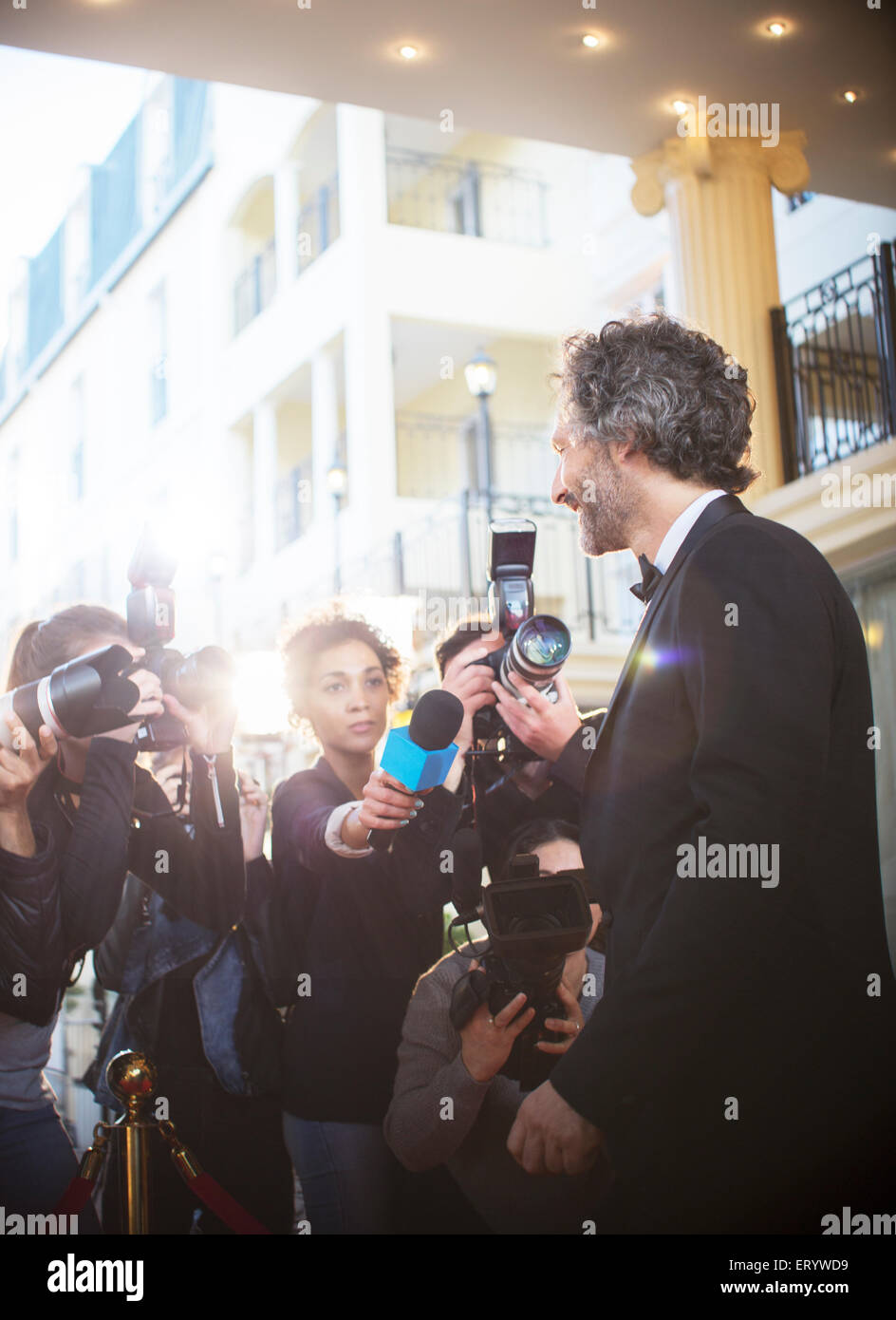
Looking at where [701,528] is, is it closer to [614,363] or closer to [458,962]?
[614,363]

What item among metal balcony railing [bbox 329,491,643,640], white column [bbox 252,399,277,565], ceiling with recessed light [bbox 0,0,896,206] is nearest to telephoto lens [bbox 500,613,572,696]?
ceiling with recessed light [bbox 0,0,896,206]

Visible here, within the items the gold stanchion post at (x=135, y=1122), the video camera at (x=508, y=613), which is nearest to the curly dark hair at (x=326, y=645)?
the video camera at (x=508, y=613)

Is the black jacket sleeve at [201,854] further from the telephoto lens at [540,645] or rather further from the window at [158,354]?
the window at [158,354]

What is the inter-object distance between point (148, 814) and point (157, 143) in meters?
15.3

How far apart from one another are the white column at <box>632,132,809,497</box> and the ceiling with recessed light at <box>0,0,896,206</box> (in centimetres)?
26

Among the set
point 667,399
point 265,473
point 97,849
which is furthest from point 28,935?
point 265,473

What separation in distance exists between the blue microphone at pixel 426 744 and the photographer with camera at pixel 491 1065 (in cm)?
23

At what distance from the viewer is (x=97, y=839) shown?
2.56 m

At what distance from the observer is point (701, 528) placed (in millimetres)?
1807

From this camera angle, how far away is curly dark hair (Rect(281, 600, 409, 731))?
3139mm

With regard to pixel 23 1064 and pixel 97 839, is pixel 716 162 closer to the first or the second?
pixel 97 839

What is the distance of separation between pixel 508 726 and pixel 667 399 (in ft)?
2.68

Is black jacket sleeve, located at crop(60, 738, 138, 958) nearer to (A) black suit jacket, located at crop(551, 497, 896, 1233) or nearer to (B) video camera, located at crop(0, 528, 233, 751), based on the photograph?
(B) video camera, located at crop(0, 528, 233, 751)
